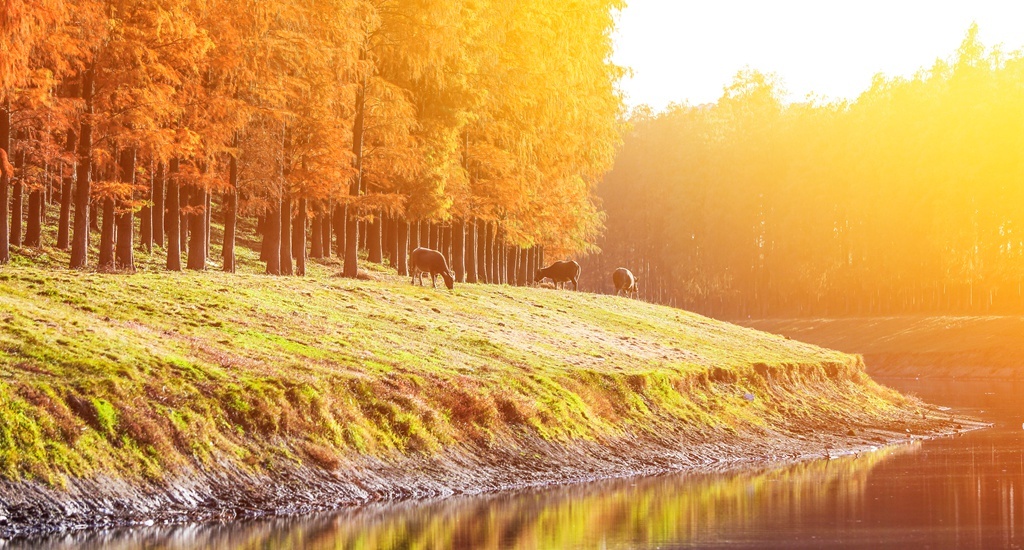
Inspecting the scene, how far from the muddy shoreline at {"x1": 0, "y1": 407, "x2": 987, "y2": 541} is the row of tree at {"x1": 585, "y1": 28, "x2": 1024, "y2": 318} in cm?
5720

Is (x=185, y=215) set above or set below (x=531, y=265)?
→ above

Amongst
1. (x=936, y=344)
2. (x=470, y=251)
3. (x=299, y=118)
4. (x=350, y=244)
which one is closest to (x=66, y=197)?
(x=299, y=118)

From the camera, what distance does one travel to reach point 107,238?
121 ft

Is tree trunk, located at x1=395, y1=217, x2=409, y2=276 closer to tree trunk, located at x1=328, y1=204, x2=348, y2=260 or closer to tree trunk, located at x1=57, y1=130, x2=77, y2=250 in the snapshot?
tree trunk, located at x1=328, y1=204, x2=348, y2=260

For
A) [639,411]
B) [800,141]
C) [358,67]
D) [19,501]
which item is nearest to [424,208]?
[358,67]

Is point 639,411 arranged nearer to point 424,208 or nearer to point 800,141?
point 424,208

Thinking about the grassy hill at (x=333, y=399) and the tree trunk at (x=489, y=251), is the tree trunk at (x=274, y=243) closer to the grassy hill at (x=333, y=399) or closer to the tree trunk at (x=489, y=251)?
the grassy hill at (x=333, y=399)

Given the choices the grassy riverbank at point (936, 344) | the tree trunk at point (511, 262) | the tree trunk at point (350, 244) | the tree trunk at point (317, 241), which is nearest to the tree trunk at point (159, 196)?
the tree trunk at point (350, 244)

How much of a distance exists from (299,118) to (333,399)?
1857 centimetres

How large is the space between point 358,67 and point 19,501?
2697 cm

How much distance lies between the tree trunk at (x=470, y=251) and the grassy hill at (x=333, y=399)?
42.6ft

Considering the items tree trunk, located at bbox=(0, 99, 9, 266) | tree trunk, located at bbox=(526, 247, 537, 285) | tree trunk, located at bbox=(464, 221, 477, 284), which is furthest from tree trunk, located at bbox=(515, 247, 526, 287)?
tree trunk, located at bbox=(0, 99, 9, 266)

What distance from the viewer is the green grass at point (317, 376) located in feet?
68.7

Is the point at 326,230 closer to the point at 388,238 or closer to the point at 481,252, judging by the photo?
the point at 388,238
